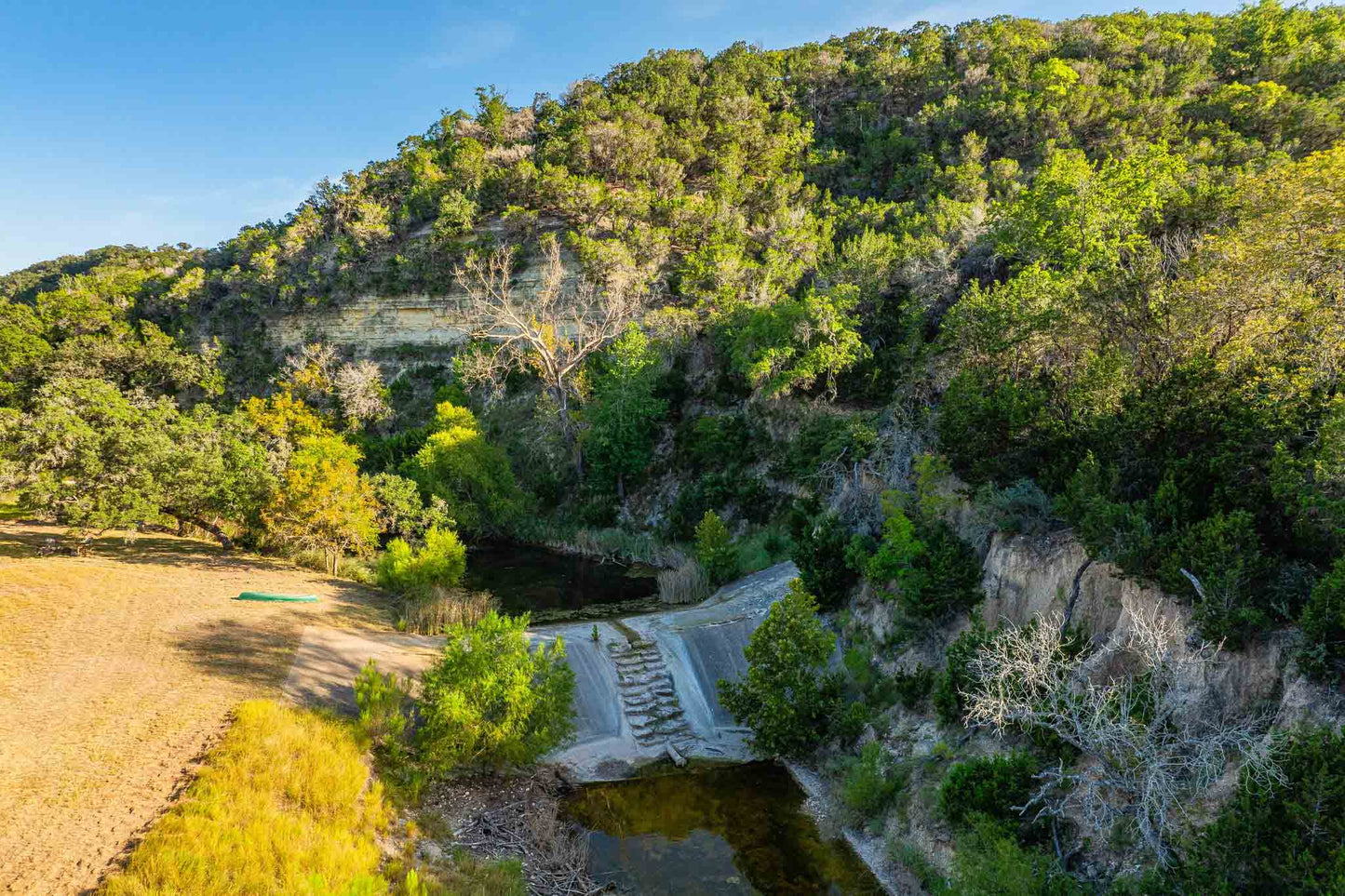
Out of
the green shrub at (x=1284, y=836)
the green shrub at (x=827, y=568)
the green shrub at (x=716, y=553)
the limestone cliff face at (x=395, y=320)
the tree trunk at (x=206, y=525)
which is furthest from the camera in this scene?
the limestone cliff face at (x=395, y=320)

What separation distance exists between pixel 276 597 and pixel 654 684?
11.2 metres

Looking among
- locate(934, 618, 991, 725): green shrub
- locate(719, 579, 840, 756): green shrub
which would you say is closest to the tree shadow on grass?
locate(719, 579, 840, 756): green shrub

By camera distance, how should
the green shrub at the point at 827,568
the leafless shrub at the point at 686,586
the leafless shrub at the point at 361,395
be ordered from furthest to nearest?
the leafless shrub at the point at 361,395, the leafless shrub at the point at 686,586, the green shrub at the point at 827,568

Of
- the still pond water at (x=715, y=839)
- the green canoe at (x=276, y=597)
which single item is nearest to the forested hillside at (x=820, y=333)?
the green canoe at (x=276, y=597)

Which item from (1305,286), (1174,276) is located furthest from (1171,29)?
(1305,286)

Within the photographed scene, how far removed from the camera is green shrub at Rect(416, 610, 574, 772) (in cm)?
1126

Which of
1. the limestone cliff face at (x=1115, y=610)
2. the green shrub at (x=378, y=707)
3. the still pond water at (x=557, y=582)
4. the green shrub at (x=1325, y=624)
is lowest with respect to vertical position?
the still pond water at (x=557, y=582)

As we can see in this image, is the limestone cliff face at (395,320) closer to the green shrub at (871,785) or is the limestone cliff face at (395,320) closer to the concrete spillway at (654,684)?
the concrete spillway at (654,684)

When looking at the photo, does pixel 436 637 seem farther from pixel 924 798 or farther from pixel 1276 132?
pixel 1276 132

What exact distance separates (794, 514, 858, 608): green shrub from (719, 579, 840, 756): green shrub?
3283mm

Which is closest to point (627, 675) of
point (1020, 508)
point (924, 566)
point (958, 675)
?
point (924, 566)

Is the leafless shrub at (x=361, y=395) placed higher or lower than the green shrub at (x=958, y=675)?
higher

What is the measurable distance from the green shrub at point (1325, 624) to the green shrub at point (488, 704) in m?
11.3

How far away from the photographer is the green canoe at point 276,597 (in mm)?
17312
